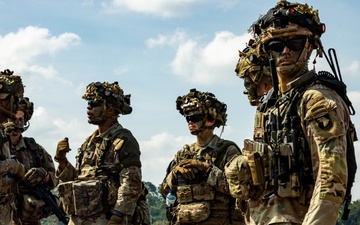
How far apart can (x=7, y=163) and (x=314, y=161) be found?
6369 millimetres

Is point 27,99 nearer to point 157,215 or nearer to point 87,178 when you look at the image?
point 87,178

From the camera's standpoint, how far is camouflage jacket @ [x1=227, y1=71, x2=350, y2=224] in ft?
21.3

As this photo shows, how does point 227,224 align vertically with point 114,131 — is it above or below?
below

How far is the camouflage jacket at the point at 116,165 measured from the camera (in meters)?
12.2

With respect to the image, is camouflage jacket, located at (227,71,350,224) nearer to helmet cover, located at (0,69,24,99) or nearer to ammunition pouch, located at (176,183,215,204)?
ammunition pouch, located at (176,183,215,204)

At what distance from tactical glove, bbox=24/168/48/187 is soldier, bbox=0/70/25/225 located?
6.77 ft

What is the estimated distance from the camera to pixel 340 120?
6754 mm

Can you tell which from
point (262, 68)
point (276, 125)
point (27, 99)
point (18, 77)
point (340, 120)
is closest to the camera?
point (340, 120)

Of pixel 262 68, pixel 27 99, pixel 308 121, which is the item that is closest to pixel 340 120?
pixel 308 121

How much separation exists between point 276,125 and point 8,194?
6203 mm

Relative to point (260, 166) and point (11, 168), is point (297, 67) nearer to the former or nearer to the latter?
point (260, 166)

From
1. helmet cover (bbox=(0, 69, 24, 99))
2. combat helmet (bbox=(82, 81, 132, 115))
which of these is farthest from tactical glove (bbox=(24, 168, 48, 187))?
combat helmet (bbox=(82, 81, 132, 115))

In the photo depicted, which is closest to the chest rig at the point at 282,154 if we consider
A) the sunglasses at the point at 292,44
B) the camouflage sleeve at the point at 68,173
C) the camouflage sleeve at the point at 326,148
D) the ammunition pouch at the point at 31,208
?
the camouflage sleeve at the point at 326,148

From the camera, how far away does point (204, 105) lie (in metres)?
12.9
